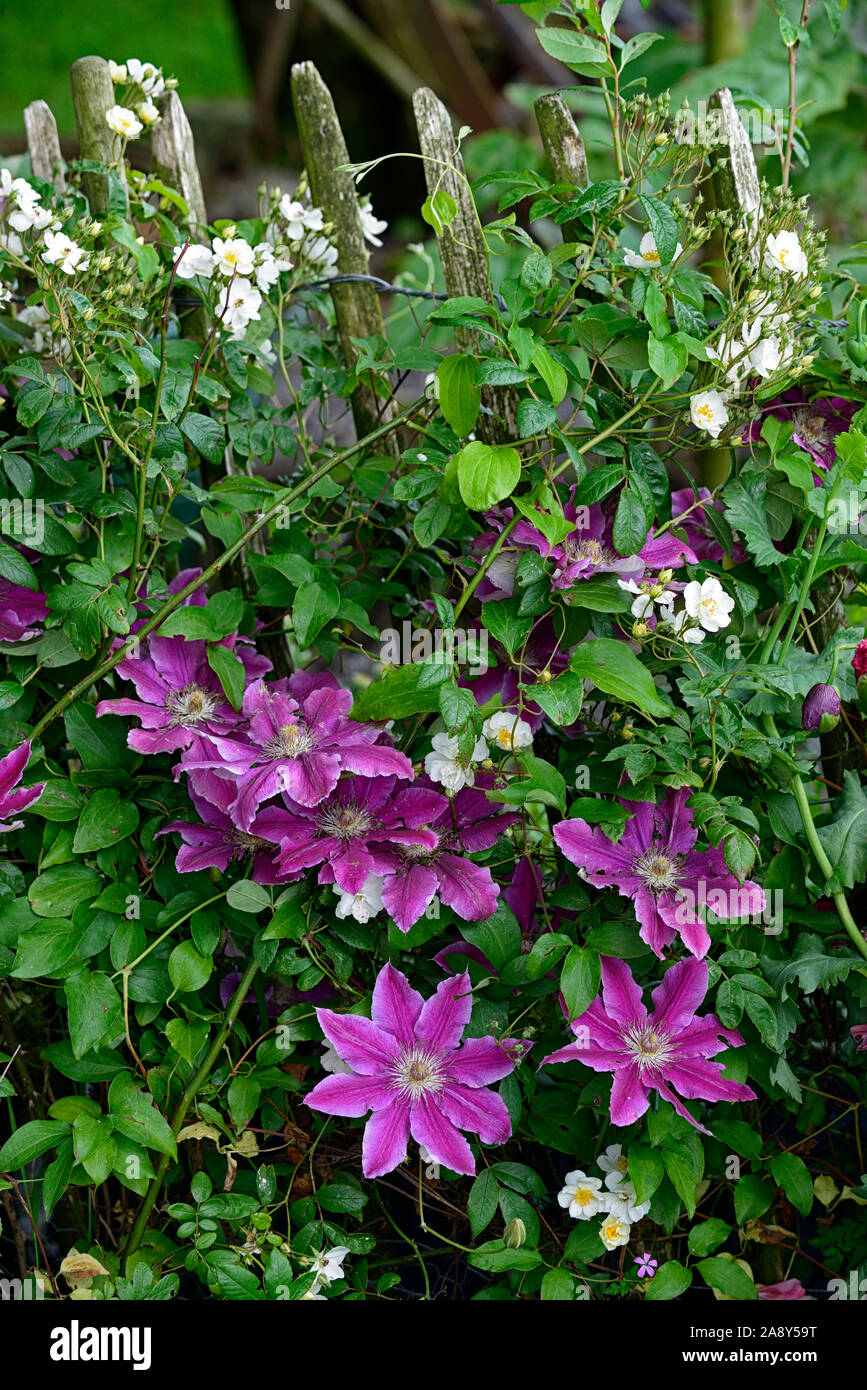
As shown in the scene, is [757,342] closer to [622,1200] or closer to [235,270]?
[235,270]

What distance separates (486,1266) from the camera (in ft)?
3.51

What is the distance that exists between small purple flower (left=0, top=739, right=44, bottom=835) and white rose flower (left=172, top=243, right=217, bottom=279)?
50 cm

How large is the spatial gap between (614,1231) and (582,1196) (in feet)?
0.14

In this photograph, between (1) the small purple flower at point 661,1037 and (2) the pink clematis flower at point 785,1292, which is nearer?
(1) the small purple flower at point 661,1037

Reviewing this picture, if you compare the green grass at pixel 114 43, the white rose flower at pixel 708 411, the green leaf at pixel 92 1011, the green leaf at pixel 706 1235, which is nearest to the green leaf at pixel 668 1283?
the green leaf at pixel 706 1235

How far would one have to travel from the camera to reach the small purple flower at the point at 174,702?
44.2 inches

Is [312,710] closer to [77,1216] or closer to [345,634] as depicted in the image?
[345,634]

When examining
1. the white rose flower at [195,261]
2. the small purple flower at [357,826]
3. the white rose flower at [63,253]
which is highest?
the white rose flower at [195,261]

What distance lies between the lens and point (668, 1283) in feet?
3.63

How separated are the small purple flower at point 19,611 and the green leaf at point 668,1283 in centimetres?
87

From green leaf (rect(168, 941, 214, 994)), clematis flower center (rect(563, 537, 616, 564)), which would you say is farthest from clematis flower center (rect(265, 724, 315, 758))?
clematis flower center (rect(563, 537, 616, 564))

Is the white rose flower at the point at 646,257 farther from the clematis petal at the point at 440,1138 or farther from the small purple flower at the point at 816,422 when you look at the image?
the clematis petal at the point at 440,1138

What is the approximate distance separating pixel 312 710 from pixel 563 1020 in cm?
39
